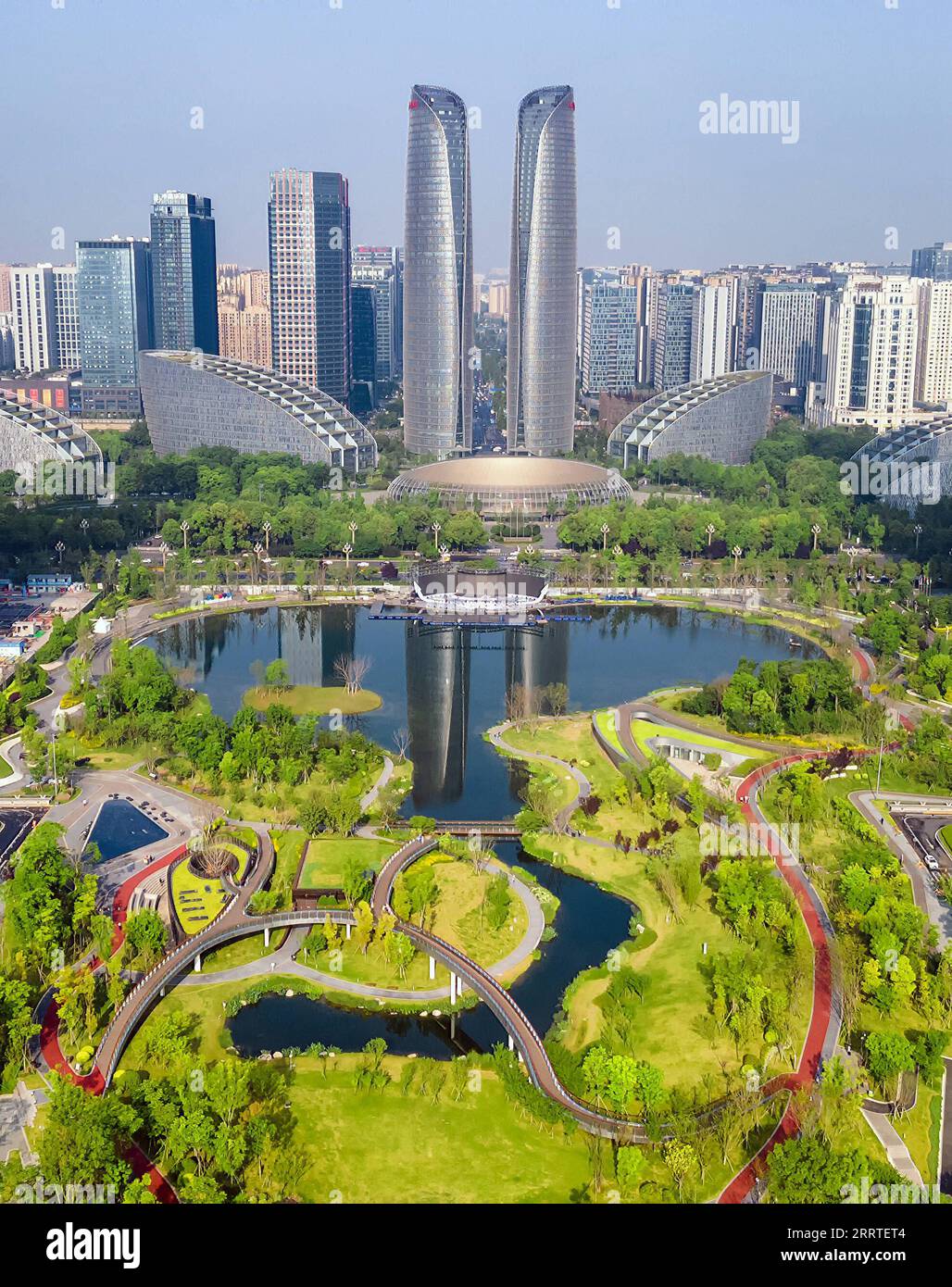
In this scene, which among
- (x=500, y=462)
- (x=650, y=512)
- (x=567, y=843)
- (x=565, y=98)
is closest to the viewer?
(x=567, y=843)

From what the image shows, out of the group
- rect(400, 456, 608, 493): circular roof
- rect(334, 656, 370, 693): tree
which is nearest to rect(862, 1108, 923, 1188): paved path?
rect(334, 656, 370, 693): tree

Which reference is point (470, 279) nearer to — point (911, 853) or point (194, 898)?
point (911, 853)

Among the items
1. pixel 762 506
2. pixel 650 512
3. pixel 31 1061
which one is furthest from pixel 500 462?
pixel 31 1061

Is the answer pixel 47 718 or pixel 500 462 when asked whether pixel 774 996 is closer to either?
pixel 47 718

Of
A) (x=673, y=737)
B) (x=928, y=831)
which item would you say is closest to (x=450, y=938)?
(x=928, y=831)

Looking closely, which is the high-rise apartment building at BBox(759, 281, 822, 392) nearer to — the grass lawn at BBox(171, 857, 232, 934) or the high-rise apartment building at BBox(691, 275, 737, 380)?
the high-rise apartment building at BBox(691, 275, 737, 380)

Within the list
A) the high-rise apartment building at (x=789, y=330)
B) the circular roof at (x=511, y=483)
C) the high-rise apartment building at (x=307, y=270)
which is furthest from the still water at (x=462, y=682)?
the high-rise apartment building at (x=789, y=330)

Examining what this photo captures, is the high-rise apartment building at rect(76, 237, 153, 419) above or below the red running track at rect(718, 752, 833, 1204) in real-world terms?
above
